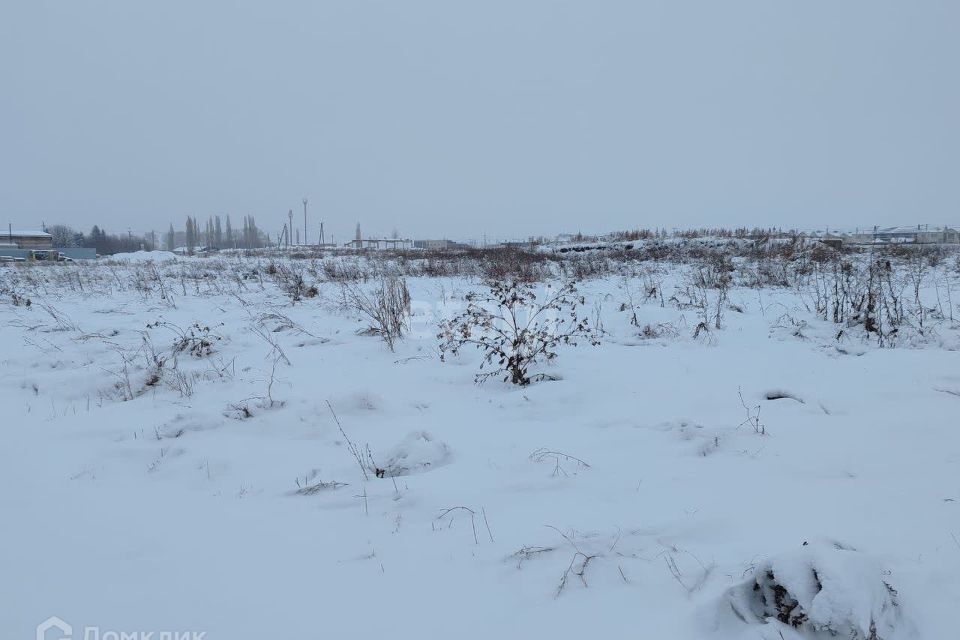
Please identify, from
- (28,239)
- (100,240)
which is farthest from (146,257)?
(100,240)

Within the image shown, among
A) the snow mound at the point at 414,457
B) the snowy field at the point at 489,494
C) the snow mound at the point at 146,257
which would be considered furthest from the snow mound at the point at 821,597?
the snow mound at the point at 146,257

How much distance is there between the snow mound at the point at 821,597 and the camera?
3.92 ft

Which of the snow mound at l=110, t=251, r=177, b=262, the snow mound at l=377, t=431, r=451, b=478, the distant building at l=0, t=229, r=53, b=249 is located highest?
the distant building at l=0, t=229, r=53, b=249

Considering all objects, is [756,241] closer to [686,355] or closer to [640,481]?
[686,355]

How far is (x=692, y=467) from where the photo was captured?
220 centimetres

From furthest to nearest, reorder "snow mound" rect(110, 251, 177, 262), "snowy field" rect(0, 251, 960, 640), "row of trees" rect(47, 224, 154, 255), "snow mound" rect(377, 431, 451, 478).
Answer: "row of trees" rect(47, 224, 154, 255), "snow mound" rect(110, 251, 177, 262), "snow mound" rect(377, 431, 451, 478), "snowy field" rect(0, 251, 960, 640)

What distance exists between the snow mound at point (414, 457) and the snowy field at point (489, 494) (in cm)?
1

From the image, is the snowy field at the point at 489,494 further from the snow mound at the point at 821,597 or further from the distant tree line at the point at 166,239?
the distant tree line at the point at 166,239

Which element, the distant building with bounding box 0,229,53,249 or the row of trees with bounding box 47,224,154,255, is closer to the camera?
the distant building with bounding box 0,229,53,249

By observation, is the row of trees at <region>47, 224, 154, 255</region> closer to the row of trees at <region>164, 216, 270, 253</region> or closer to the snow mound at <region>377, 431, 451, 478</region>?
the row of trees at <region>164, 216, 270, 253</region>

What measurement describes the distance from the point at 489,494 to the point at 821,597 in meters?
1.21

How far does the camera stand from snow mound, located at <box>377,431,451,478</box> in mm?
2361

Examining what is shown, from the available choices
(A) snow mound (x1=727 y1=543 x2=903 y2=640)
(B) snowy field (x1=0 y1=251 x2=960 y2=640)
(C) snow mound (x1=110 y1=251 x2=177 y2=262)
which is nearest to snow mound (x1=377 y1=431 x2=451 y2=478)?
(B) snowy field (x1=0 y1=251 x2=960 y2=640)

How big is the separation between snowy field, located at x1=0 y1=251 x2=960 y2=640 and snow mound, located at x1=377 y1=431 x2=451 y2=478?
1 centimetres
